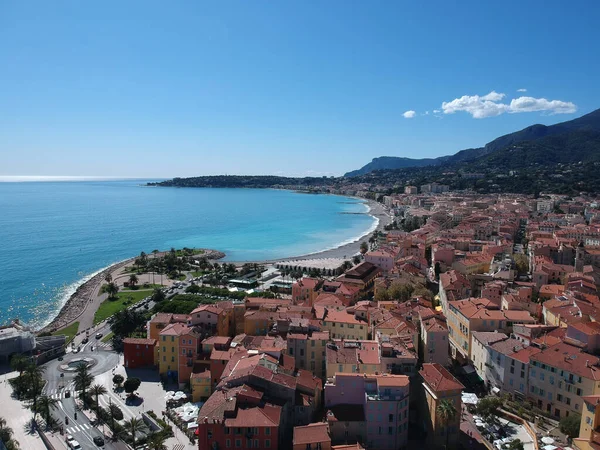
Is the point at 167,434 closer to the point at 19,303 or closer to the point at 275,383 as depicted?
the point at 275,383

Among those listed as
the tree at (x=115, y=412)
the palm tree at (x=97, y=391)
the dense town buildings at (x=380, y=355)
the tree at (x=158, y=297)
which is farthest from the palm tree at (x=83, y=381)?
the tree at (x=158, y=297)

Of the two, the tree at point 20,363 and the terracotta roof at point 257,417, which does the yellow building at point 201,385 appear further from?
the tree at point 20,363

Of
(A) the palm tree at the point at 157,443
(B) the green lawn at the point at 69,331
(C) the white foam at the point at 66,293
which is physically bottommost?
(C) the white foam at the point at 66,293

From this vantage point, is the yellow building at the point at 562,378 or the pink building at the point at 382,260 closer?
the yellow building at the point at 562,378

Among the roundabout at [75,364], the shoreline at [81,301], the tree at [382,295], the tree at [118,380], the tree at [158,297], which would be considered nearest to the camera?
the tree at [118,380]

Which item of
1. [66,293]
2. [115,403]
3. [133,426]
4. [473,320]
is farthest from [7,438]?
[66,293]

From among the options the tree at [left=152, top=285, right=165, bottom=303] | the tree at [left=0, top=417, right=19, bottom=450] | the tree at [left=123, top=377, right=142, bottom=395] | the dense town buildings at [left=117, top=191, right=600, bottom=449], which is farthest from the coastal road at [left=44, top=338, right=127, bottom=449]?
the tree at [left=152, top=285, right=165, bottom=303]

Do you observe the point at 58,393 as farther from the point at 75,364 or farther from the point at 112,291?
the point at 112,291
